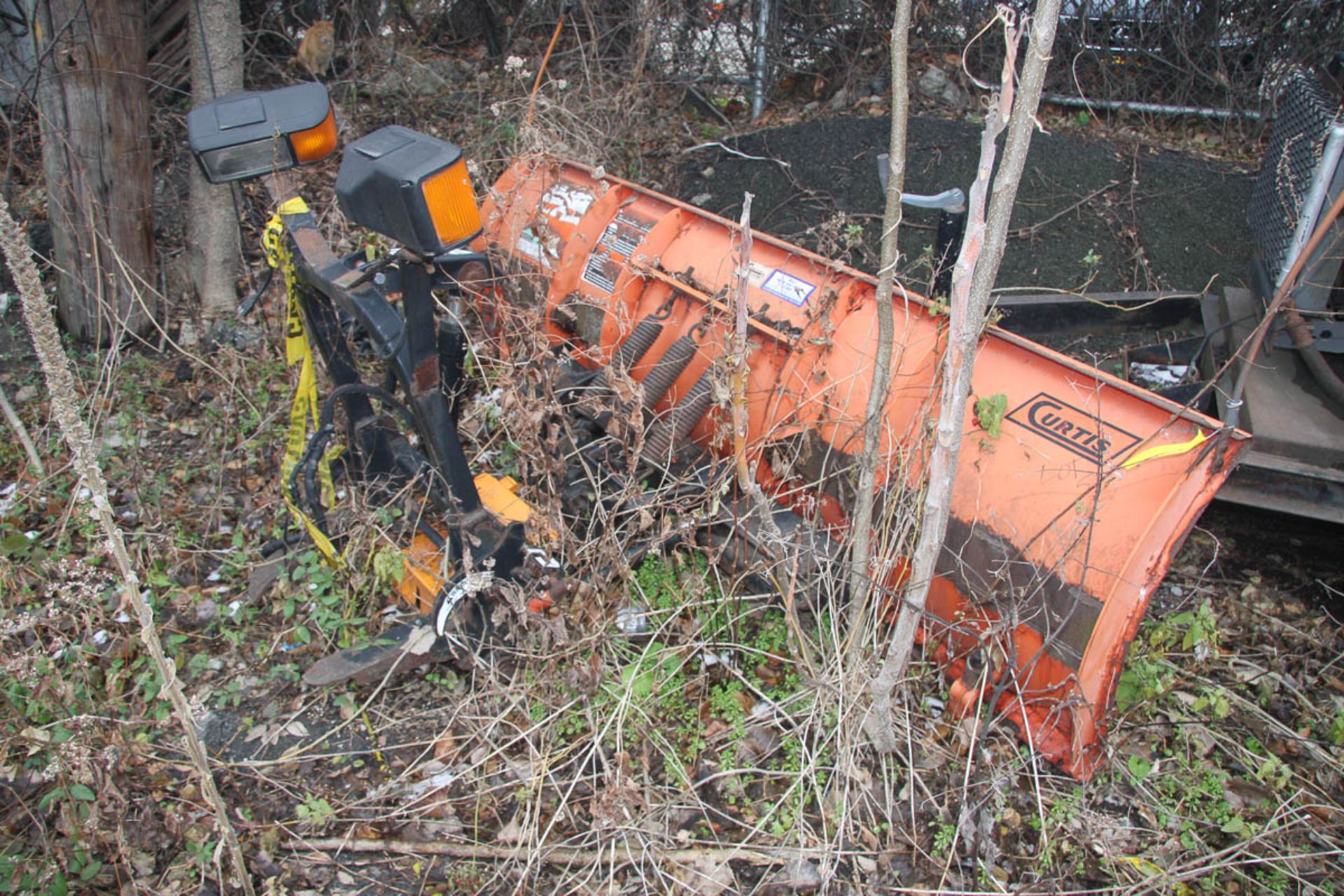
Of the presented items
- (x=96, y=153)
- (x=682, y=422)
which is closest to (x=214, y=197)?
(x=96, y=153)

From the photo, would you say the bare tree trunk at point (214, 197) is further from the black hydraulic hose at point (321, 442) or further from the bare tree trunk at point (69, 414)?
the bare tree trunk at point (69, 414)

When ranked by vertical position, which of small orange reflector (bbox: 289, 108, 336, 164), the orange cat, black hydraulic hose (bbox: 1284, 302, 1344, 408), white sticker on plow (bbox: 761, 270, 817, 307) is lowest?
black hydraulic hose (bbox: 1284, 302, 1344, 408)

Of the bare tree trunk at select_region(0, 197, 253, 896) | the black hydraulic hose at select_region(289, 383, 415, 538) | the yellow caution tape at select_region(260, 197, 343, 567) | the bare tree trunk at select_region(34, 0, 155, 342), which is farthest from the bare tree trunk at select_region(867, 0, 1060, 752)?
the bare tree trunk at select_region(34, 0, 155, 342)

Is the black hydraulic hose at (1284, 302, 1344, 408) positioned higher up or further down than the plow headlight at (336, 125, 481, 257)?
further down

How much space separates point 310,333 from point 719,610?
1547 mm

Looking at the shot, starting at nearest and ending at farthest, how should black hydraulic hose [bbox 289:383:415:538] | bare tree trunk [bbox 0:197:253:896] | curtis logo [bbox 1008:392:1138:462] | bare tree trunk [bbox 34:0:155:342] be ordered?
bare tree trunk [bbox 0:197:253:896] < curtis logo [bbox 1008:392:1138:462] < black hydraulic hose [bbox 289:383:415:538] < bare tree trunk [bbox 34:0:155:342]

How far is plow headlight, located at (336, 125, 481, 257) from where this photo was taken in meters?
2.13

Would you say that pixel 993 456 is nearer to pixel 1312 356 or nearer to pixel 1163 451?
pixel 1163 451

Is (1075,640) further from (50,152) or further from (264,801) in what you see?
(50,152)

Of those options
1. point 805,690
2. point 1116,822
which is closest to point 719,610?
point 805,690

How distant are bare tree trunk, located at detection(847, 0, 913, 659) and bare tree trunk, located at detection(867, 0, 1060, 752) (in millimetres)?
127

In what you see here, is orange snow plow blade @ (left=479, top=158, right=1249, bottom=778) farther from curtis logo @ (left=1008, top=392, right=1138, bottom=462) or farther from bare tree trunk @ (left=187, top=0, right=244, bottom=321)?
bare tree trunk @ (left=187, top=0, right=244, bottom=321)

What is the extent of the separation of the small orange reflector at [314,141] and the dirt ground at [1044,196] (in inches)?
122

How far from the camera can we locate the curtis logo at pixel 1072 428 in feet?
7.98
